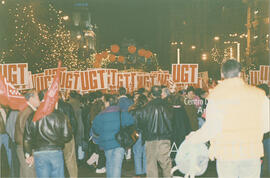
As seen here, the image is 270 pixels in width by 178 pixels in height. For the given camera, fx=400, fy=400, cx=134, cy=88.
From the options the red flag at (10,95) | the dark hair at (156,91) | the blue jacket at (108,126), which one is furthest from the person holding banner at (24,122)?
the dark hair at (156,91)

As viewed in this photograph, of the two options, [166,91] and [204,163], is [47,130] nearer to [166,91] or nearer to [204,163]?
[204,163]

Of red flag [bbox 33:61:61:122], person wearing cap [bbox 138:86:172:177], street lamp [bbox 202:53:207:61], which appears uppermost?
street lamp [bbox 202:53:207:61]

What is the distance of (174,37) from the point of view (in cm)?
10269

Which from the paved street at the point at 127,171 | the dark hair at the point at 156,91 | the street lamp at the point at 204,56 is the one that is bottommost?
the paved street at the point at 127,171

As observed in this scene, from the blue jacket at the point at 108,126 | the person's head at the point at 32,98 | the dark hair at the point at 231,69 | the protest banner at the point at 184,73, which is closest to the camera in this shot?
the dark hair at the point at 231,69

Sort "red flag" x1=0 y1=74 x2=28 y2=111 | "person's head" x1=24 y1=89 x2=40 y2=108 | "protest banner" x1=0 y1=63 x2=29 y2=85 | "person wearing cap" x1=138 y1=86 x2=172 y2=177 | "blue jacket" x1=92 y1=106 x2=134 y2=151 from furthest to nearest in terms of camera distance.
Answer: "protest banner" x1=0 y1=63 x2=29 y2=85, "red flag" x1=0 y1=74 x2=28 y2=111, "person wearing cap" x1=138 y1=86 x2=172 y2=177, "blue jacket" x1=92 y1=106 x2=134 y2=151, "person's head" x1=24 y1=89 x2=40 y2=108

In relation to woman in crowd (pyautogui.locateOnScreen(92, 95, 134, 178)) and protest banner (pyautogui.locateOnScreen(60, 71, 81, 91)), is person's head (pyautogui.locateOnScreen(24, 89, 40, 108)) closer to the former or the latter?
woman in crowd (pyautogui.locateOnScreen(92, 95, 134, 178))

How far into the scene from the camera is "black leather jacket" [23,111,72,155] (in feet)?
20.9

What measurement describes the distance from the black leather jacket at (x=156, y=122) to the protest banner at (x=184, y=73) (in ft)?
28.9

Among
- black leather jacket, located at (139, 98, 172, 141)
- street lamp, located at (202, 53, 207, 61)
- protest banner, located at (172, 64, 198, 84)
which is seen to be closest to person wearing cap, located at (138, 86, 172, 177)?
black leather jacket, located at (139, 98, 172, 141)

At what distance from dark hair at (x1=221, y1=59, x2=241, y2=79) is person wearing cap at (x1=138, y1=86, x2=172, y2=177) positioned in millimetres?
3358

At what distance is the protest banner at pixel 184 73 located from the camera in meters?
17.1

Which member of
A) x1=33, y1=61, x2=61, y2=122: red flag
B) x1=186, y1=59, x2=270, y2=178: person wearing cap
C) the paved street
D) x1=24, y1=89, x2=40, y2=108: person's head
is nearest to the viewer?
x1=186, y1=59, x2=270, y2=178: person wearing cap

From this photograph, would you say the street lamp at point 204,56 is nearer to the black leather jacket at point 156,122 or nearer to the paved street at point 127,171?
the paved street at point 127,171
